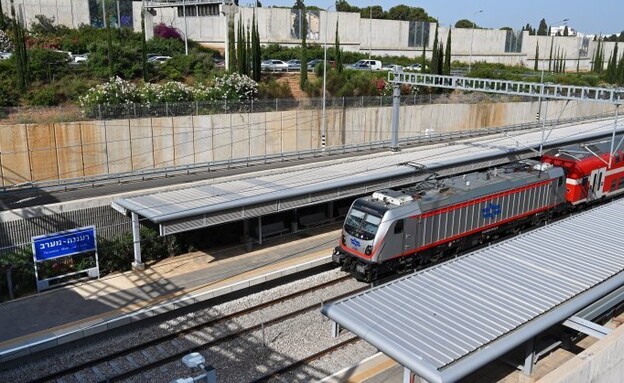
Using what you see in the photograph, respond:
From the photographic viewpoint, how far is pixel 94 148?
3062cm

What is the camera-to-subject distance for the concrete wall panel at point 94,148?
30.3 m

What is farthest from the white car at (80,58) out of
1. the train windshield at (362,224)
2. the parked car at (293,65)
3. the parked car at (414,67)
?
the parked car at (414,67)

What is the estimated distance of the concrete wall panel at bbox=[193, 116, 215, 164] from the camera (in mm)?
34094

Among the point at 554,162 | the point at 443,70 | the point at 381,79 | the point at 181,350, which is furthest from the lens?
the point at 443,70

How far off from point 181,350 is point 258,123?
23.4 m

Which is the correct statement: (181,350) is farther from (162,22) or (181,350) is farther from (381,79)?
(162,22)

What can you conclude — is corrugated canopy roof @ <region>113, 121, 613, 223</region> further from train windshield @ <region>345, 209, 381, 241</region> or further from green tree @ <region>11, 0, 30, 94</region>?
green tree @ <region>11, 0, 30, 94</region>

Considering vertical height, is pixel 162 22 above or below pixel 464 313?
above

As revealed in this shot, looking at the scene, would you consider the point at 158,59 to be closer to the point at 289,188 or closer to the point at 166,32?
the point at 166,32

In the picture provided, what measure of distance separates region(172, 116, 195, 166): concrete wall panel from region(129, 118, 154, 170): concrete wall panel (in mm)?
1493

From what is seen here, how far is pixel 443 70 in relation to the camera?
54.1m

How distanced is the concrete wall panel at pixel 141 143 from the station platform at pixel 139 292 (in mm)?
12840

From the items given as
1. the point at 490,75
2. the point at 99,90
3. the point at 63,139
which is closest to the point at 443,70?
the point at 490,75

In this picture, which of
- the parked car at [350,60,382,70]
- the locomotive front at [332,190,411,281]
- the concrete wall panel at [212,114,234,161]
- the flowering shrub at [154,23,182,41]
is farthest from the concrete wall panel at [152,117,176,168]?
the parked car at [350,60,382,70]
